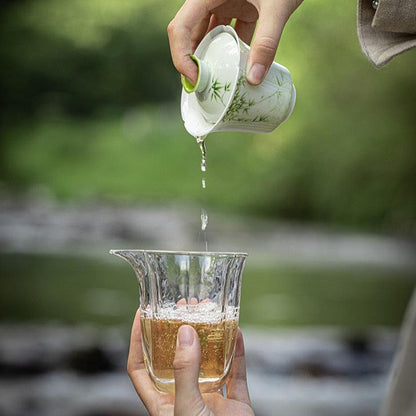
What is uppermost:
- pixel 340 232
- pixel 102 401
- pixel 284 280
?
pixel 340 232

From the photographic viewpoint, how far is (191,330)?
41.8 inches

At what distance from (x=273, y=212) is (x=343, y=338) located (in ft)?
4.74

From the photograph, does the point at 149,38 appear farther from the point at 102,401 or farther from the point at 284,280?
the point at 102,401

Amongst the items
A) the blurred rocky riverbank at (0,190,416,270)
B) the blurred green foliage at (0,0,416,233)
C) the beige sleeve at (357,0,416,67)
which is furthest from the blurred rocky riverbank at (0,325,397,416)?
the beige sleeve at (357,0,416,67)

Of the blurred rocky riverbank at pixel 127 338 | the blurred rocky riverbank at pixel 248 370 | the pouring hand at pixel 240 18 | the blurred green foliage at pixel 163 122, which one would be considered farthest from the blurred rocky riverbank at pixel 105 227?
the pouring hand at pixel 240 18

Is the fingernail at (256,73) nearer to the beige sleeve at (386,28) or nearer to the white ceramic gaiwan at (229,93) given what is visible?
the white ceramic gaiwan at (229,93)

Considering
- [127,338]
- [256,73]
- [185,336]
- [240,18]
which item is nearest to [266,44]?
[256,73]

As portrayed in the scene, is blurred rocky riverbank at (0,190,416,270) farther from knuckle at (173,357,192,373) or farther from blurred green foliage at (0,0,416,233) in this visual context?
knuckle at (173,357,192,373)

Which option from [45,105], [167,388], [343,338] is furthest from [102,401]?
[167,388]

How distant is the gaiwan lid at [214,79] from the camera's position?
1.25 m

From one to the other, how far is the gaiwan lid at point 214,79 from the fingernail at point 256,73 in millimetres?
25

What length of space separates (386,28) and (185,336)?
0.60 meters

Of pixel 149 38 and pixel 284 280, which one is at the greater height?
pixel 149 38

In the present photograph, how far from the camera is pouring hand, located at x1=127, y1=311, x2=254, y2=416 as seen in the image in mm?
1041
